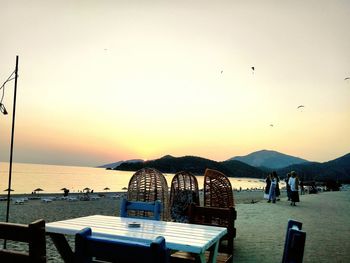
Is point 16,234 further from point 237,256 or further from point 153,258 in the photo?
point 237,256

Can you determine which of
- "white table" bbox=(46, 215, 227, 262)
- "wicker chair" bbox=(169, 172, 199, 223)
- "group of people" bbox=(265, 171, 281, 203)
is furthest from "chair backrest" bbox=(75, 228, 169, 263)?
"group of people" bbox=(265, 171, 281, 203)

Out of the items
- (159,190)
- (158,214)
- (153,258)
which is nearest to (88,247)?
(153,258)

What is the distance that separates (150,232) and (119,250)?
149 centimetres

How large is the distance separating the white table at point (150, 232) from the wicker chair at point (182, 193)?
406 centimetres

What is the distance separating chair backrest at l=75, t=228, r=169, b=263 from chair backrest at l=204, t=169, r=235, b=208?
5.67 meters

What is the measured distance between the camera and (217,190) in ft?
26.0

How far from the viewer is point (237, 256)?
7461mm

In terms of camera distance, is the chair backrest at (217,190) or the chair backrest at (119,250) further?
the chair backrest at (217,190)

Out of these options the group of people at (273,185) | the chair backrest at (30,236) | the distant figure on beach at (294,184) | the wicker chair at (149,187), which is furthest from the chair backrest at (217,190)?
the group of people at (273,185)

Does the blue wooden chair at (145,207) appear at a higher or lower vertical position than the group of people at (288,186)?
higher

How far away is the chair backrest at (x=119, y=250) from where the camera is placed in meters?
2.08

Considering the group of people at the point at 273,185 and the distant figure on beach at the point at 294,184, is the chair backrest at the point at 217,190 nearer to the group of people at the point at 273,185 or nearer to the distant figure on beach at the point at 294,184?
the distant figure on beach at the point at 294,184

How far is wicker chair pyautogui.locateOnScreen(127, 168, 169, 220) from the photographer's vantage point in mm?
7988

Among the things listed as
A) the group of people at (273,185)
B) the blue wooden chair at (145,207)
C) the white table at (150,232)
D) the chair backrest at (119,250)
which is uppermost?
the chair backrest at (119,250)
